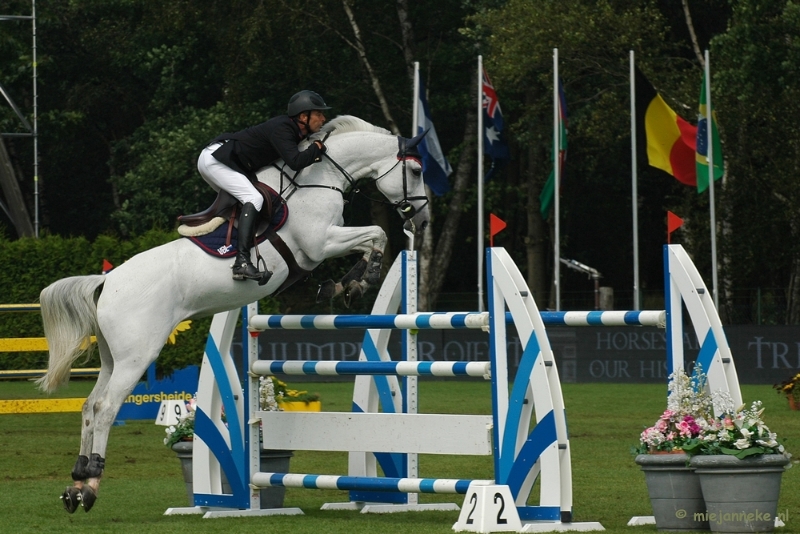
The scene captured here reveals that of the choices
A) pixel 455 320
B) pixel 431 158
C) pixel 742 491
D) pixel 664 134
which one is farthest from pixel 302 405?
pixel 664 134

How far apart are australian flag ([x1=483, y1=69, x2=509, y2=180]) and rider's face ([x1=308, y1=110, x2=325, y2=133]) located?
14.5 m

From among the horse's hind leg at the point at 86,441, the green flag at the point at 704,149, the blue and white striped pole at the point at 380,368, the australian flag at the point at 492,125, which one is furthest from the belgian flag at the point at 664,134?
the horse's hind leg at the point at 86,441

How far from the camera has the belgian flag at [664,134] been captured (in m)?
20.7

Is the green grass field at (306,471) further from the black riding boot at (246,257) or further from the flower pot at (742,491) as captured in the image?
the black riding boot at (246,257)

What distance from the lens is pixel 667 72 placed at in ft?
83.8

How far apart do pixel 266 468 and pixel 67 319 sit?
148 centimetres

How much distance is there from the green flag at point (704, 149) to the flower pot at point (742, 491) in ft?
48.7

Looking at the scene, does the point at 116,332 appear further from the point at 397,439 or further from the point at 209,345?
the point at 397,439

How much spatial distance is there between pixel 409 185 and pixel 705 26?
78.0 feet

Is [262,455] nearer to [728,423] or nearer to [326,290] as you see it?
[326,290]

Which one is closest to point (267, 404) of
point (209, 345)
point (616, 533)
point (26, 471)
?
point (209, 345)

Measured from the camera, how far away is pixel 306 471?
990 cm

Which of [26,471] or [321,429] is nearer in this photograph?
[321,429]

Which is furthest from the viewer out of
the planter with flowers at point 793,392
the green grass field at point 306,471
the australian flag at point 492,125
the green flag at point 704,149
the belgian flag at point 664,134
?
the australian flag at point 492,125
